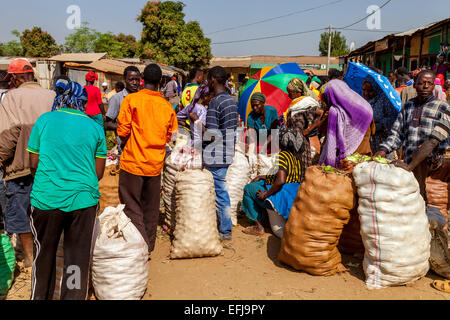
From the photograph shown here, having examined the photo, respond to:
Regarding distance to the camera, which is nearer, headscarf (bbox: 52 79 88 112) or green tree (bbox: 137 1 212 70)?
headscarf (bbox: 52 79 88 112)

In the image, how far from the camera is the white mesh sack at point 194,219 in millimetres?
3641

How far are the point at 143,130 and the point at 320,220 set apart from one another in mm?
1823

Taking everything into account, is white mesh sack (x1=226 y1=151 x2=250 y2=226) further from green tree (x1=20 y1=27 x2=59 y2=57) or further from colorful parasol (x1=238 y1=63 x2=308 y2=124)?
green tree (x1=20 y1=27 x2=59 y2=57)

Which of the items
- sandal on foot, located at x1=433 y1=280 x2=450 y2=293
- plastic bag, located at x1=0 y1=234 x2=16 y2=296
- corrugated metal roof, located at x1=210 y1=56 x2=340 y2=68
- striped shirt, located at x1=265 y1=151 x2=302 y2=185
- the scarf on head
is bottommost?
sandal on foot, located at x1=433 y1=280 x2=450 y2=293

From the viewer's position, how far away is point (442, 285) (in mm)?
3088

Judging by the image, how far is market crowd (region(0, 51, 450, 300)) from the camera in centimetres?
255

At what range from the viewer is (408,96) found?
20.9 feet

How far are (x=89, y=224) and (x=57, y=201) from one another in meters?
0.31

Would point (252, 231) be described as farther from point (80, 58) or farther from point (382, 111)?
point (80, 58)

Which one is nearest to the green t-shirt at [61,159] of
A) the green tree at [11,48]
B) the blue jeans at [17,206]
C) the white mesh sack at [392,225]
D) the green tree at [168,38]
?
the blue jeans at [17,206]

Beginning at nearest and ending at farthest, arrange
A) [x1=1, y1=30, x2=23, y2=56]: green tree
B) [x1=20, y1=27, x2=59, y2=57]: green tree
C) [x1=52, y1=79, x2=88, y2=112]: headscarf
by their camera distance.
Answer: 1. [x1=52, y1=79, x2=88, y2=112]: headscarf
2. [x1=20, y1=27, x2=59, y2=57]: green tree
3. [x1=1, y1=30, x2=23, y2=56]: green tree

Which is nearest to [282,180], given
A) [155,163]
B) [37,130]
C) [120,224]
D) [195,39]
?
[155,163]

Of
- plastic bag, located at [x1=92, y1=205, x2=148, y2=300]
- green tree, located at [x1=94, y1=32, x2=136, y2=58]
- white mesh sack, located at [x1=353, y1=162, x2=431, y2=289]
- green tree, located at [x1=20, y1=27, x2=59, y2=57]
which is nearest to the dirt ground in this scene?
white mesh sack, located at [x1=353, y1=162, x2=431, y2=289]

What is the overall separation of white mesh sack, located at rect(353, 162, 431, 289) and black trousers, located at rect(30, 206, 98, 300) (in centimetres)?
226
